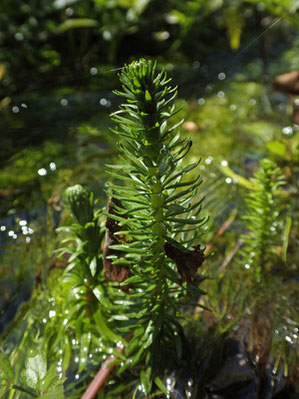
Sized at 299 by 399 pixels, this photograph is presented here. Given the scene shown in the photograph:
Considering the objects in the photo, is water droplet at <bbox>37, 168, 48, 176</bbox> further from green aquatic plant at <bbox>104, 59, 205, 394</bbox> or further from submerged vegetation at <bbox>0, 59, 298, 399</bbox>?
green aquatic plant at <bbox>104, 59, 205, 394</bbox>

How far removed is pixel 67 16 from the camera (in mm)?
3771

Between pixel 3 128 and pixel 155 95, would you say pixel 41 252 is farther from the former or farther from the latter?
pixel 3 128

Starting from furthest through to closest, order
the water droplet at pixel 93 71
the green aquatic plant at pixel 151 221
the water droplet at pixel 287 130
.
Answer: the water droplet at pixel 93 71 → the water droplet at pixel 287 130 → the green aquatic plant at pixel 151 221

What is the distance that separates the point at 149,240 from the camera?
3.69 ft

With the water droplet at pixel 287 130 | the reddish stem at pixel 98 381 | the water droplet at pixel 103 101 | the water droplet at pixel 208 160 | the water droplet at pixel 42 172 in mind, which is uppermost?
the water droplet at pixel 103 101

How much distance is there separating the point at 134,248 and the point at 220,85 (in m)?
2.56

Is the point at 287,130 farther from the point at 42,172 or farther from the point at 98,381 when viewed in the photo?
the point at 98,381

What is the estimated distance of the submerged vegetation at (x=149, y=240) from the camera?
1102 millimetres

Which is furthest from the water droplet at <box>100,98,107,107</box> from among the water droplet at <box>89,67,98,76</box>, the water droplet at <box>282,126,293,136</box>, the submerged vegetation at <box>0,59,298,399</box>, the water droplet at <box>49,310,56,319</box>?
the water droplet at <box>49,310,56,319</box>

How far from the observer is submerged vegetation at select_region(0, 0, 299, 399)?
1.10 m

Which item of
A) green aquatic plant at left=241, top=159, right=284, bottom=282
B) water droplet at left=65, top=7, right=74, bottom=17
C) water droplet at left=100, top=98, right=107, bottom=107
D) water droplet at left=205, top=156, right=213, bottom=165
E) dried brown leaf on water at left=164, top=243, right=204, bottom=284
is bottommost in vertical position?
dried brown leaf on water at left=164, top=243, right=204, bottom=284

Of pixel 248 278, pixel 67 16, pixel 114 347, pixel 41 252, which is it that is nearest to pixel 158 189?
pixel 114 347

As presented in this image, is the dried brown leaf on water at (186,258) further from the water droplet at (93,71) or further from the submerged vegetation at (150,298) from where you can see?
the water droplet at (93,71)

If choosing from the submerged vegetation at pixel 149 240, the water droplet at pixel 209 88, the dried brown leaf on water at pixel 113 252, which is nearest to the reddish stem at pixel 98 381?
the submerged vegetation at pixel 149 240
